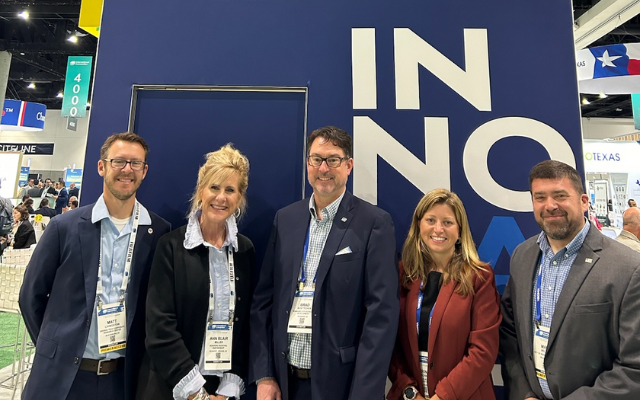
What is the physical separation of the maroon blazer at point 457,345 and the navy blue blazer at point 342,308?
0.17m

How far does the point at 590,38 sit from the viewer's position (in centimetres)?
765

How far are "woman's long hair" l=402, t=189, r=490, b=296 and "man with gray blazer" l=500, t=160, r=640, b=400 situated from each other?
0.27 meters

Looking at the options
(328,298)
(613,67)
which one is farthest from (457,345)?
(613,67)

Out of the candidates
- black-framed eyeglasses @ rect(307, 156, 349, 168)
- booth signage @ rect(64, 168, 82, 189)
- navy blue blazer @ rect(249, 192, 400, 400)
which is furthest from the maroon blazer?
booth signage @ rect(64, 168, 82, 189)

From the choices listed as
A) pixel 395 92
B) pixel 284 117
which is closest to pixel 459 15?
pixel 395 92

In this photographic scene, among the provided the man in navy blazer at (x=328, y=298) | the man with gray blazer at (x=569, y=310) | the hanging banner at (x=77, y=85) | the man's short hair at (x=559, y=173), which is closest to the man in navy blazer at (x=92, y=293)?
the man in navy blazer at (x=328, y=298)

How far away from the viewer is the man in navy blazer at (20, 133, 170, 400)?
1.65m

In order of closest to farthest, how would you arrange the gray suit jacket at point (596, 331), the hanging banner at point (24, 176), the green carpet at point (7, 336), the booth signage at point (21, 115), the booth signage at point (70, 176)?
the gray suit jacket at point (596, 331), the green carpet at point (7, 336), the booth signage at point (21, 115), the booth signage at point (70, 176), the hanging banner at point (24, 176)

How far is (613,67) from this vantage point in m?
6.30

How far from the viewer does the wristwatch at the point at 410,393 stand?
5.39ft

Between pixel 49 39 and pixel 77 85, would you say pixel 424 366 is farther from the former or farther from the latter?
pixel 49 39

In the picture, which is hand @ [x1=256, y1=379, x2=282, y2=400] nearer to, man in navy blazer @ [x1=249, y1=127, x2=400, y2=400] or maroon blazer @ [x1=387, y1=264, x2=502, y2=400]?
man in navy blazer @ [x1=249, y1=127, x2=400, y2=400]

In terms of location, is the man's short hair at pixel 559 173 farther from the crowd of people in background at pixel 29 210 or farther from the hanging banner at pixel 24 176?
the hanging banner at pixel 24 176

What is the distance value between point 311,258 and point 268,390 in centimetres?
63
